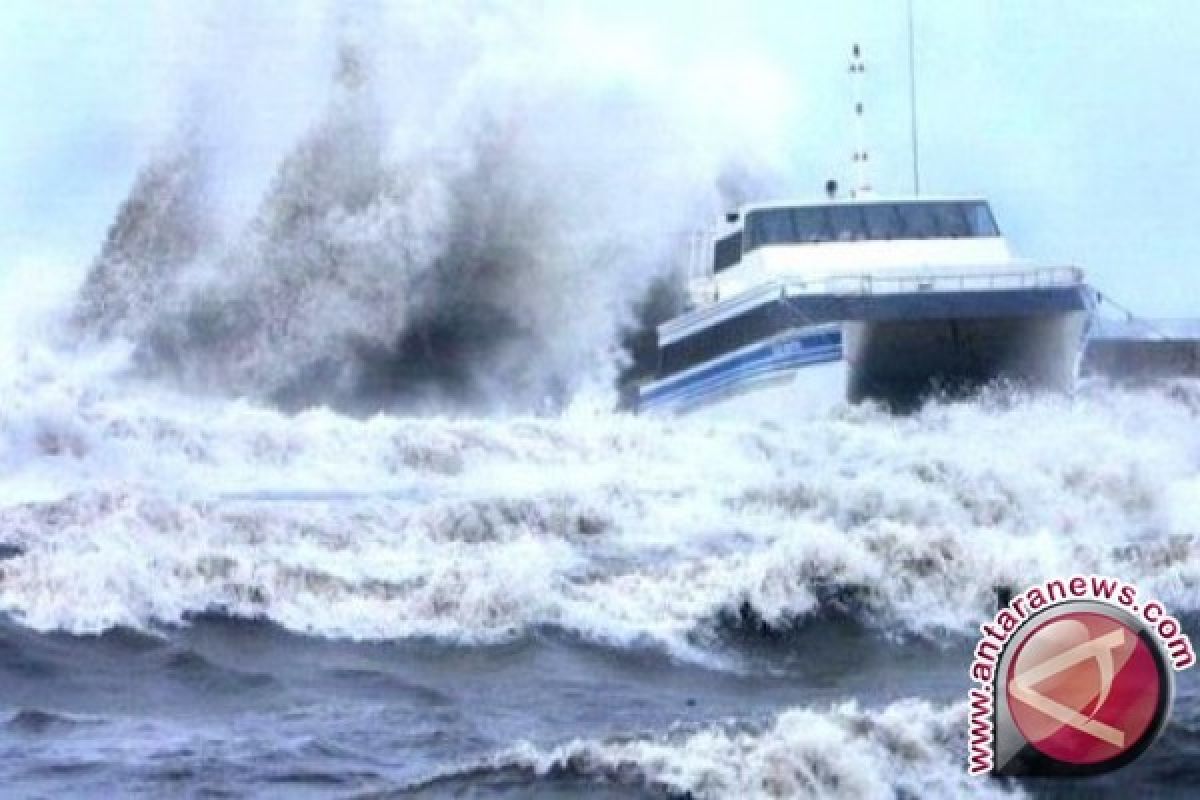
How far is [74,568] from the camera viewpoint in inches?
483

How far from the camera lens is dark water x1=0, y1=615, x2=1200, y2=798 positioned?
7.93 m

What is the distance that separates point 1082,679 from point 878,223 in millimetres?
26271

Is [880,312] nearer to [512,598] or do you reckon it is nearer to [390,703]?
[512,598]

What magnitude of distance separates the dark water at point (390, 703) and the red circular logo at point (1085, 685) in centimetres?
258

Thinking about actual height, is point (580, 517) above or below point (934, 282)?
below

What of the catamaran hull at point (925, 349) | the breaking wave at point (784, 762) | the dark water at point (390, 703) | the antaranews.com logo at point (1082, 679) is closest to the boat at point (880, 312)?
the catamaran hull at point (925, 349)

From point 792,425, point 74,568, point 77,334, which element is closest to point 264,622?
point 74,568

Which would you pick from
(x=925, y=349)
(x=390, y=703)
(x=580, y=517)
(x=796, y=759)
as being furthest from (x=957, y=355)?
(x=796, y=759)

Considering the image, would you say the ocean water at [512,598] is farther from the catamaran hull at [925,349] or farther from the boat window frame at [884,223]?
the boat window frame at [884,223]

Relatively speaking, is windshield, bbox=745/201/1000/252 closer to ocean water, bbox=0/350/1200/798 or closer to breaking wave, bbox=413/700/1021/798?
ocean water, bbox=0/350/1200/798

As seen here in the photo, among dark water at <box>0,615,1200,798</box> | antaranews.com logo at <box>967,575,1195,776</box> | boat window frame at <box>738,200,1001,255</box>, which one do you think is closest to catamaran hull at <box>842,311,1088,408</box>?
boat window frame at <box>738,200,1001,255</box>

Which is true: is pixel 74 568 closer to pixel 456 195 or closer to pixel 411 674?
pixel 411 674

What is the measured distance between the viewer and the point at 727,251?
32531mm

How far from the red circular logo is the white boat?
2212 cm
